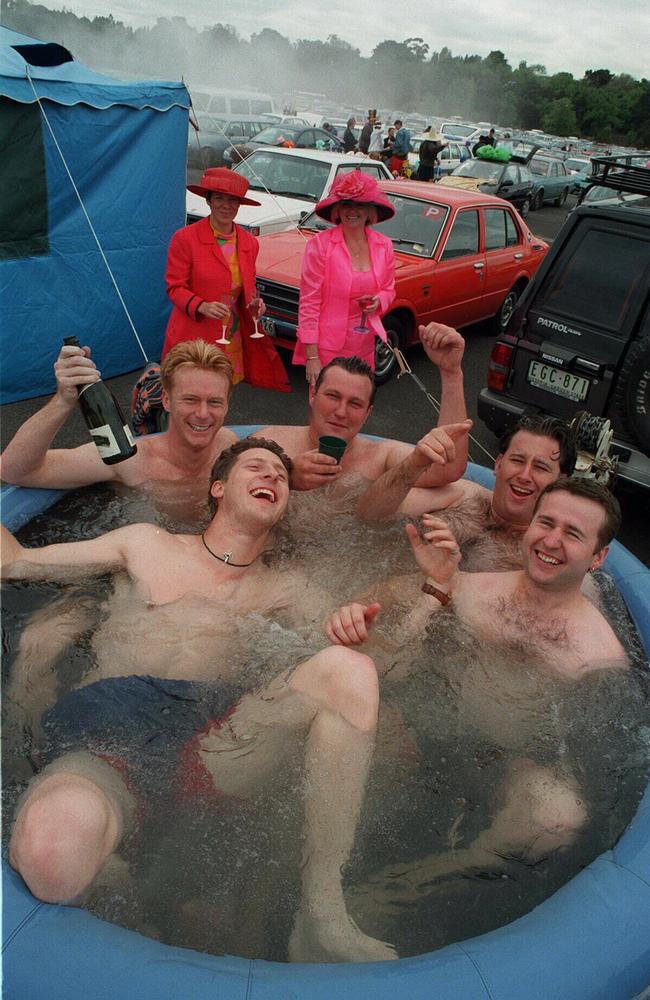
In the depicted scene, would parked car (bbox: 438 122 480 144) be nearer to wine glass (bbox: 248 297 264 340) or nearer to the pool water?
wine glass (bbox: 248 297 264 340)

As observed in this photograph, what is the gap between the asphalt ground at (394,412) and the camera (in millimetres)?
5785

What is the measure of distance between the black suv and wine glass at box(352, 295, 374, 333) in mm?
1196

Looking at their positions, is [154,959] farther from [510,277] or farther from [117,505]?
[510,277]

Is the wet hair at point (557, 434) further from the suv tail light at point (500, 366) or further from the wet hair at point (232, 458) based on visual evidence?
the suv tail light at point (500, 366)

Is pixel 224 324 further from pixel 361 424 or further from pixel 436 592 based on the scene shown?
pixel 436 592

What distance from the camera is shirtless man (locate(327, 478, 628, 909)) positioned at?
8.44 feet

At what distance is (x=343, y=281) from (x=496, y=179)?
13.6 metres

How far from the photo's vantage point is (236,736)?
9.01 ft

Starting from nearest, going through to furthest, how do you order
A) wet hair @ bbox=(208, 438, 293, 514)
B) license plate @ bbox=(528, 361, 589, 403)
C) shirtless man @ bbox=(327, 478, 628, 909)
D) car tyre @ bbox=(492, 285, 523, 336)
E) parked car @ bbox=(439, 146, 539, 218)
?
shirtless man @ bbox=(327, 478, 628, 909) < wet hair @ bbox=(208, 438, 293, 514) < license plate @ bbox=(528, 361, 589, 403) < car tyre @ bbox=(492, 285, 523, 336) < parked car @ bbox=(439, 146, 539, 218)

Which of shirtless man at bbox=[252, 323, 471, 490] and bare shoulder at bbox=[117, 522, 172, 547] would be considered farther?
shirtless man at bbox=[252, 323, 471, 490]

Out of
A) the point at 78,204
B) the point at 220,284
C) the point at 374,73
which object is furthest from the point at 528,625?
the point at 374,73

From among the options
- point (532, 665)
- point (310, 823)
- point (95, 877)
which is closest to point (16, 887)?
point (95, 877)

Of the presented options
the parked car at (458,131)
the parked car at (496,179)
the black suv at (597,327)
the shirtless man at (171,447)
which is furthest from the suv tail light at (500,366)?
the parked car at (458,131)

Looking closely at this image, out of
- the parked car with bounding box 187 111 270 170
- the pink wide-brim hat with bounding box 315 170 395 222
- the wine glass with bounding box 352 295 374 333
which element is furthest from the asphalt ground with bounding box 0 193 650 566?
the parked car with bounding box 187 111 270 170
